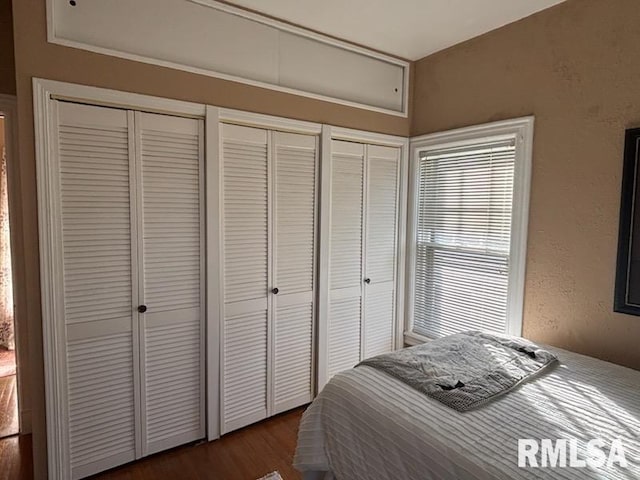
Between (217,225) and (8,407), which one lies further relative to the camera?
(8,407)

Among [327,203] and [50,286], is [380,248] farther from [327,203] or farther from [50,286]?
[50,286]

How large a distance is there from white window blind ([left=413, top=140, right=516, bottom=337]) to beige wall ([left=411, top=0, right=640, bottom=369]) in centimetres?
20

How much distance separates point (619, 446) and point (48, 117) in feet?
8.48

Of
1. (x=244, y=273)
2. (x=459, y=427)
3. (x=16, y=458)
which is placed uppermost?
(x=244, y=273)

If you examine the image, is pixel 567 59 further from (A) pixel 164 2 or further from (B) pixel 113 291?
(B) pixel 113 291

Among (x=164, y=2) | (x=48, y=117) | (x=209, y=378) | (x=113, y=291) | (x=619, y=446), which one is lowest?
(x=209, y=378)

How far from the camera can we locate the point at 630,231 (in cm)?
185

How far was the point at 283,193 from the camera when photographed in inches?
97.0

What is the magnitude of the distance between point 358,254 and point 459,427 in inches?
65.7

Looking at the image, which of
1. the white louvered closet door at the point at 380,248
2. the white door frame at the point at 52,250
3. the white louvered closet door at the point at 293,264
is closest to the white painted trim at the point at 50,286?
the white door frame at the point at 52,250

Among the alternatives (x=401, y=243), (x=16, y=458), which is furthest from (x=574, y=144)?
(x=16, y=458)

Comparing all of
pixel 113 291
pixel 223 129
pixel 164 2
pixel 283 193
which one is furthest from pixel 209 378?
pixel 164 2

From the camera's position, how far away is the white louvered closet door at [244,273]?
7.46ft

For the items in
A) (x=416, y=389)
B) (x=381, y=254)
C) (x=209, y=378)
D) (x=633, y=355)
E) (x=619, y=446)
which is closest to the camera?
(x=619, y=446)
